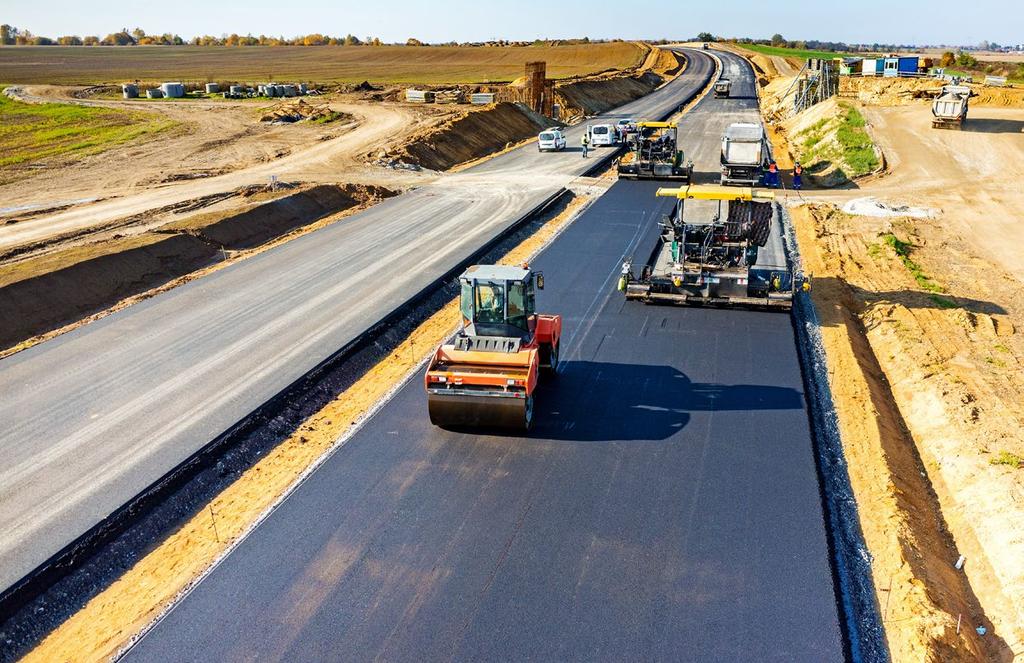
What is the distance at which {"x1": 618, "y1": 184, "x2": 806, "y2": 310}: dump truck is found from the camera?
16.8 m

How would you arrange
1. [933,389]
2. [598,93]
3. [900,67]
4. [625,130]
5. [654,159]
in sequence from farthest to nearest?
[598,93] → [900,67] → [625,130] → [654,159] → [933,389]

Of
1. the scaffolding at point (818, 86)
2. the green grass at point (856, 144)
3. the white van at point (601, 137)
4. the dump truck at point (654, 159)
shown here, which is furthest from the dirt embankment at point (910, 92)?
the dump truck at point (654, 159)

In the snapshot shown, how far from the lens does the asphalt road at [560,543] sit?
7.85 meters

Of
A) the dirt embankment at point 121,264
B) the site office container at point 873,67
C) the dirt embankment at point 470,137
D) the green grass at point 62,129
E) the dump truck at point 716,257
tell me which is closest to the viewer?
the dump truck at point 716,257

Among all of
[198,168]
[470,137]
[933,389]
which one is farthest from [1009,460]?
[470,137]

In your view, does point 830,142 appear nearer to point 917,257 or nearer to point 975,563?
point 917,257

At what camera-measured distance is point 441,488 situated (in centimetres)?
1045

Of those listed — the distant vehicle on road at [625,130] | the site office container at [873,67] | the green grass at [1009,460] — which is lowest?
the green grass at [1009,460]

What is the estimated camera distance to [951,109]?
3938 cm

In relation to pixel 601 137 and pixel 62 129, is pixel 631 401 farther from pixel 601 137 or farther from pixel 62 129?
pixel 62 129

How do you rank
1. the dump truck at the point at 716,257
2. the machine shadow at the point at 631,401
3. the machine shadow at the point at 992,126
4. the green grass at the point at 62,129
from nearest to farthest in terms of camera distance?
the machine shadow at the point at 631,401, the dump truck at the point at 716,257, the green grass at the point at 62,129, the machine shadow at the point at 992,126

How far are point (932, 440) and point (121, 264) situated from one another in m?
20.5

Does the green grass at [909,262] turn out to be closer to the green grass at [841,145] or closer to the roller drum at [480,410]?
the green grass at [841,145]

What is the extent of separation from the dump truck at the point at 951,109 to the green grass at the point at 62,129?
4469 cm
